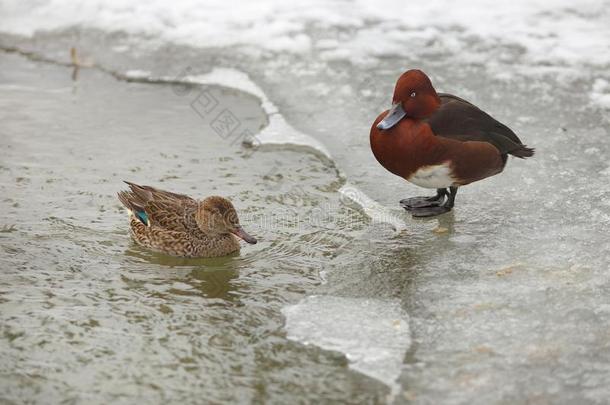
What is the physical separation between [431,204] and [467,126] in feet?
2.12

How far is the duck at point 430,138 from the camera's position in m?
5.52

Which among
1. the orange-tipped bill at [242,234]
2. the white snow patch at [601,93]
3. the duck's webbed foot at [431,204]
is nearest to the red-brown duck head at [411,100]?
the duck's webbed foot at [431,204]

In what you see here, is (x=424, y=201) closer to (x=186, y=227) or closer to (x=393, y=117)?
(x=393, y=117)

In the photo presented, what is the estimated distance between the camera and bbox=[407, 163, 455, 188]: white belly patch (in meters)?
5.56

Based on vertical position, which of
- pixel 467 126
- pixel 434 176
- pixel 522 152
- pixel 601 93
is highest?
pixel 601 93

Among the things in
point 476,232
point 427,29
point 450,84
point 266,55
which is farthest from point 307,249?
point 427,29

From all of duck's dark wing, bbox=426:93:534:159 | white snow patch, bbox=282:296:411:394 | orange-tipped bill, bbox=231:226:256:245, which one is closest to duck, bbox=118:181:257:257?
orange-tipped bill, bbox=231:226:256:245

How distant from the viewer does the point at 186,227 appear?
558 cm

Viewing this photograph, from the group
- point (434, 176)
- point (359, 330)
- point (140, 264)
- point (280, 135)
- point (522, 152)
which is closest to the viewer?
point (359, 330)

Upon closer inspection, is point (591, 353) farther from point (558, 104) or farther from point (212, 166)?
point (558, 104)

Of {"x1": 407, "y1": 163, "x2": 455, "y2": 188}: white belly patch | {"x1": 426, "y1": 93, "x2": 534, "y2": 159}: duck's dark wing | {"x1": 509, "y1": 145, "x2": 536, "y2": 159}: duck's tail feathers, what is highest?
{"x1": 426, "y1": 93, "x2": 534, "y2": 159}: duck's dark wing

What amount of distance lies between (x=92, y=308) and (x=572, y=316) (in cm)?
249

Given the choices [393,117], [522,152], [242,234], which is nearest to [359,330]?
[242,234]

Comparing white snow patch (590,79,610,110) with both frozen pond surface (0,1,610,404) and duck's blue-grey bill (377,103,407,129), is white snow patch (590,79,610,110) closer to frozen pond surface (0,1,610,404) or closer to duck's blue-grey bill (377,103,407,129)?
frozen pond surface (0,1,610,404)
